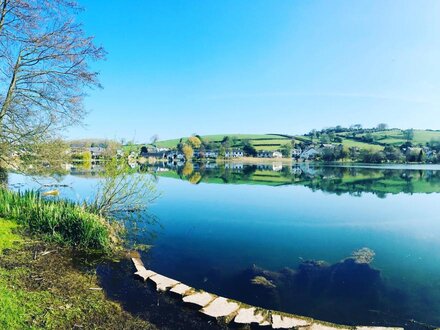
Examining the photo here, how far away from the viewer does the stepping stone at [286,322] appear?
547 centimetres

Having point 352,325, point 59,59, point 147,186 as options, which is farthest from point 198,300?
point 59,59

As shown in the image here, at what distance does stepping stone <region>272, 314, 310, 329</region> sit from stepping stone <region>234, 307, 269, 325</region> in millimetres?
255

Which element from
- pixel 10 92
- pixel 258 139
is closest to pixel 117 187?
pixel 10 92

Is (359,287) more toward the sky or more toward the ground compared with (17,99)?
more toward the ground

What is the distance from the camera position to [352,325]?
602cm

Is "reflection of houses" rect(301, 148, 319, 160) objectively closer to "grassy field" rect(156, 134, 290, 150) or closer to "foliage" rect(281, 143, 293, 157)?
"foliage" rect(281, 143, 293, 157)

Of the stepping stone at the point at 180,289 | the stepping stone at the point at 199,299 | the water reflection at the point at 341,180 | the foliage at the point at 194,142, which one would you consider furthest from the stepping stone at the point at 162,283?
the foliage at the point at 194,142

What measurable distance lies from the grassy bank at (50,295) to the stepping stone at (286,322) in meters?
2.41

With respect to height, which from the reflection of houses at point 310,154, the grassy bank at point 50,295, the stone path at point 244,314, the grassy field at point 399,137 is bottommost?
the stone path at point 244,314

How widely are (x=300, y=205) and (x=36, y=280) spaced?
17.0 metres

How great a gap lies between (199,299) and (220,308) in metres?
0.56

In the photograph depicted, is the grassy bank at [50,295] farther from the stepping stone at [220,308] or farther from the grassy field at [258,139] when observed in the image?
the grassy field at [258,139]

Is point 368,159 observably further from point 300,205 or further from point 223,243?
point 223,243

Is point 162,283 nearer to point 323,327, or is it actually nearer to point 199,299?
point 199,299
